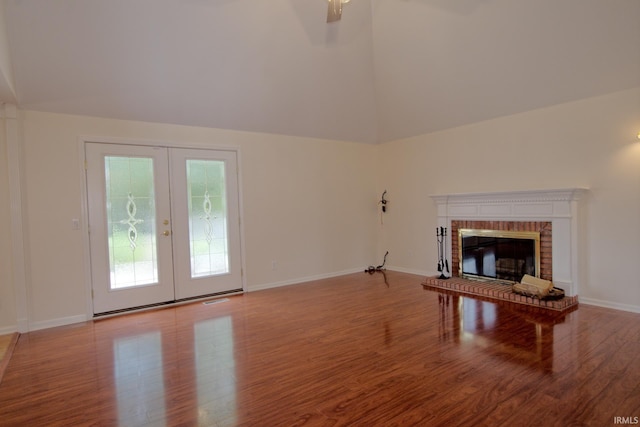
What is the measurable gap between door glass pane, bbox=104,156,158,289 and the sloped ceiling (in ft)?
2.07

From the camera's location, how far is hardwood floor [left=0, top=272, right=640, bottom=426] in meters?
2.14

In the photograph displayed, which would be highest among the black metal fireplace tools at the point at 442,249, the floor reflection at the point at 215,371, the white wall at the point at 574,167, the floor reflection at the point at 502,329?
the white wall at the point at 574,167

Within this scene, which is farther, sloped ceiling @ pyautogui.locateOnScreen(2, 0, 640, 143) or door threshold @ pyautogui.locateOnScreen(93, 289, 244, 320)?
door threshold @ pyautogui.locateOnScreen(93, 289, 244, 320)

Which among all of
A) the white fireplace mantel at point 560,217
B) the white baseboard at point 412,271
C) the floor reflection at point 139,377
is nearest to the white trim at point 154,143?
the floor reflection at point 139,377

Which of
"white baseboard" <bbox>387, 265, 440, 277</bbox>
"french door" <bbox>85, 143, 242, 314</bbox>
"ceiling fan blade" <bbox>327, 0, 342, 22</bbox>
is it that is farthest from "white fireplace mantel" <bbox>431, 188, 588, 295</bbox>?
"french door" <bbox>85, 143, 242, 314</bbox>

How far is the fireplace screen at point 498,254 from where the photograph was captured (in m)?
4.64

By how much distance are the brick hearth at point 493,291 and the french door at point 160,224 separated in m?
2.96

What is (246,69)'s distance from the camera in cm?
441

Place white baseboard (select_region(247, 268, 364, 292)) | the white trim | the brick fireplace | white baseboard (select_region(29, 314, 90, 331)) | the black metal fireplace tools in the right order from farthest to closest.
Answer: the black metal fireplace tools → white baseboard (select_region(247, 268, 364, 292)) → the brick fireplace → the white trim → white baseboard (select_region(29, 314, 90, 331))

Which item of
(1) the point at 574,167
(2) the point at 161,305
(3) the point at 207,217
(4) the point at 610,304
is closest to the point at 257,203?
(3) the point at 207,217

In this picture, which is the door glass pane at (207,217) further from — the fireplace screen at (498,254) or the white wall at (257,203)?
the fireplace screen at (498,254)

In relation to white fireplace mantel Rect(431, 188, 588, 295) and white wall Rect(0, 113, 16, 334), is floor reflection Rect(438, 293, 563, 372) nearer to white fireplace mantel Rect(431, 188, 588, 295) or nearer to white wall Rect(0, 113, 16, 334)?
white fireplace mantel Rect(431, 188, 588, 295)

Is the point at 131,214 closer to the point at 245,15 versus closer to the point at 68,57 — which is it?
the point at 68,57

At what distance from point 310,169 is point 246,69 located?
6.51 ft
